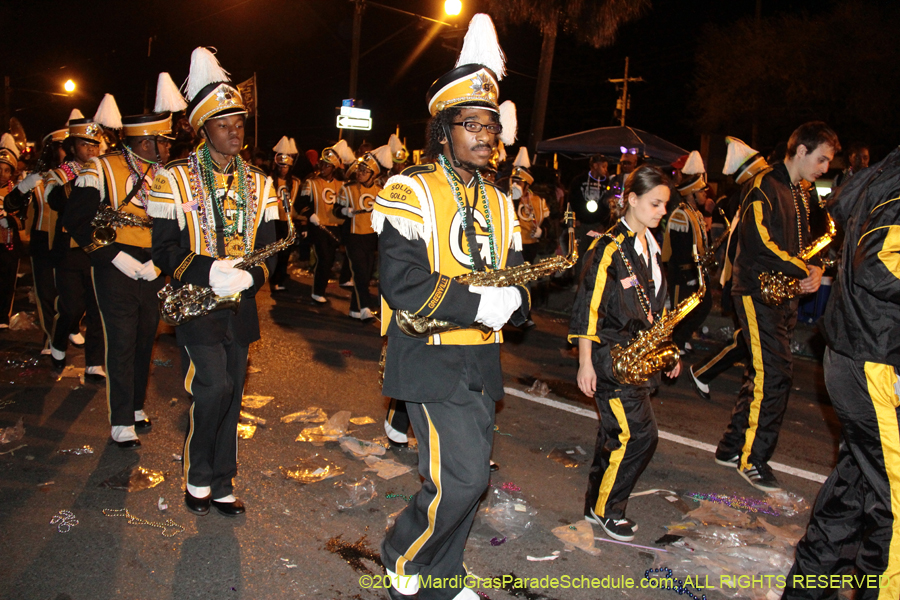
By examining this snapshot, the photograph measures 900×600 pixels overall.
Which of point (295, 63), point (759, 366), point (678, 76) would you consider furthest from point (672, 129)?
point (759, 366)

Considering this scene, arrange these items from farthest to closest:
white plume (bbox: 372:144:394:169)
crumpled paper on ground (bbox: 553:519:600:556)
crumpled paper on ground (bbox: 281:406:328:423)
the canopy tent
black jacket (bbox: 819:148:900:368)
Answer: the canopy tent
white plume (bbox: 372:144:394:169)
crumpled paper on ground (bbox: 281:406:328:423)
crumpled paper on ground (bbox: 553:519:600:556)
black jacket (bbox: 819:148:900:368)

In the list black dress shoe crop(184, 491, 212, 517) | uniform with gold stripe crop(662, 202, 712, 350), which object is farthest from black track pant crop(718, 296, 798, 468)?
black dress shoe crop(184, 491, 212, 517)

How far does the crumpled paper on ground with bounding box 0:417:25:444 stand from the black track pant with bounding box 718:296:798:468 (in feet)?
18.2

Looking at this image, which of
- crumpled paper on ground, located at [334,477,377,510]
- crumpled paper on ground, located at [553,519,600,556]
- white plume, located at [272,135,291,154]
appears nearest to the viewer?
crumpled paper on ground, located at [553,519,600,556]

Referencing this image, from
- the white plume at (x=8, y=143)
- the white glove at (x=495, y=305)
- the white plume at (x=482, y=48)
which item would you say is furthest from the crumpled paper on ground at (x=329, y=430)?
the white plume at (x=8, y=143)

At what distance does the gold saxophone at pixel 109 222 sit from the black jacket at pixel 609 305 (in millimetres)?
3373

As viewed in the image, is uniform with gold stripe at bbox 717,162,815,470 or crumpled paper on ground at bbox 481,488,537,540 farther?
uniform with gold stripe at bbox 717,162,815,470

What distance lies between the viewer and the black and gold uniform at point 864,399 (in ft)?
9.46

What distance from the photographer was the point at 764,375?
4.90m

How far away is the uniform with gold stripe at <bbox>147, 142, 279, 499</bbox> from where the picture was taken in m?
3.84

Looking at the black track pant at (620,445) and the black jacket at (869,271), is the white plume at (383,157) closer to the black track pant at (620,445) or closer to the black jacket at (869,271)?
the black track pant at (620,445)

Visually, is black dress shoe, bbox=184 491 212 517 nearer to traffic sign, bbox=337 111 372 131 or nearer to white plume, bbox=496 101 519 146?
white plume, bbox=496 101 519 146

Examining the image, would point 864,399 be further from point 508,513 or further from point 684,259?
point 684,259

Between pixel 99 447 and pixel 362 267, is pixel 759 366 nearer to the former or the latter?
pixel 99 447
